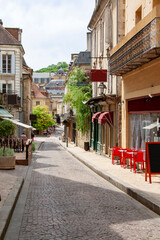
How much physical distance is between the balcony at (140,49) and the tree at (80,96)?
15.2 meters

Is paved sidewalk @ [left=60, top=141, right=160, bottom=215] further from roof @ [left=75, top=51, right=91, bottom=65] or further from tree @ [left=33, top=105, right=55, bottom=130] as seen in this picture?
tree @ [left=33, top=105, right=55, bottom=130]

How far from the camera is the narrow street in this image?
5843 millimetres

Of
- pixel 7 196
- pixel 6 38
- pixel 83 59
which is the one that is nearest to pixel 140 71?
pixel 7 196

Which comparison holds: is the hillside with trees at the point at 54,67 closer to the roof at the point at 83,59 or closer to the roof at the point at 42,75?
the roof at the point at 42,75

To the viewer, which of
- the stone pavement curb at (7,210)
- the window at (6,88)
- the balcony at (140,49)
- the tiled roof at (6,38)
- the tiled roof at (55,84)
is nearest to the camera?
the stone pavement curb at (7,210)

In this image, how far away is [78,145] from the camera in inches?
1570

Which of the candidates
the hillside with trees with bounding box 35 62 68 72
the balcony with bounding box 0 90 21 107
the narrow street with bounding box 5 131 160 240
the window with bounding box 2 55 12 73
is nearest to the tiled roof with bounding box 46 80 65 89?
the hillside with trees with bounding box 35 62 68 72

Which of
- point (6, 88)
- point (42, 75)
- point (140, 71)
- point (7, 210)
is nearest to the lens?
point (7, 210)

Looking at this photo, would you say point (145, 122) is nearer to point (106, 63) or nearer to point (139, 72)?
point (139, 72)

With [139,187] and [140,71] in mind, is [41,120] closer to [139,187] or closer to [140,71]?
[140,71]

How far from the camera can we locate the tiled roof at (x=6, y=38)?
36.8 metres

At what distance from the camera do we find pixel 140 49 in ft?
38.1

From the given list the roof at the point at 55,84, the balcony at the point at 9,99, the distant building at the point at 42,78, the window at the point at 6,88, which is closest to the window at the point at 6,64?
the window at the point at 6,88

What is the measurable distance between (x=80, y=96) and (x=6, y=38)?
38.8 ft
